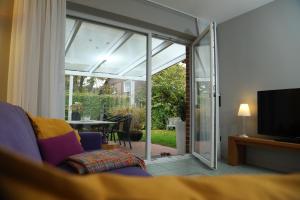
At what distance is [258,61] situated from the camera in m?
3.77

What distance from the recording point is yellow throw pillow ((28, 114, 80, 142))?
5.98 ft

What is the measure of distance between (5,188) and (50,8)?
2.92 m

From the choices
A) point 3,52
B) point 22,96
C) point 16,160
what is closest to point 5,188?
point 16,160

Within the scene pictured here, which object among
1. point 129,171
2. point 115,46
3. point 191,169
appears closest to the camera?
point 129,171

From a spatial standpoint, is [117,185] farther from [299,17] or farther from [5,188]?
[299,17]

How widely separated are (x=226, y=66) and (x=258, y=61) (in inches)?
25.8

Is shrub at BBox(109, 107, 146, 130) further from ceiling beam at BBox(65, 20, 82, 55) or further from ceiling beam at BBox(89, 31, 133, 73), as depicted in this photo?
ceiling beam at BBox(65, 20, 82, 55)

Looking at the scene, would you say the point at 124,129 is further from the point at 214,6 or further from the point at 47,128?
the point at 214,6

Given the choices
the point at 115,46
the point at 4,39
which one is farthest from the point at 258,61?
the point at 4,39

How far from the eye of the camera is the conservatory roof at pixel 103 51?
345cm

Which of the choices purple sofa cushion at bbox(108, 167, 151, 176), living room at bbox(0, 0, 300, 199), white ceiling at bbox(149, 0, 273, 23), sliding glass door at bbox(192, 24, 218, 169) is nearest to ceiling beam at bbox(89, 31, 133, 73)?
living room at bbox(0, 0, 300, 199)

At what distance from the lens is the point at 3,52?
248 centimetres

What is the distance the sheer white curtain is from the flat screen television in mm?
3043

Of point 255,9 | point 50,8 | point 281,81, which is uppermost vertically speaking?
point 255,9
